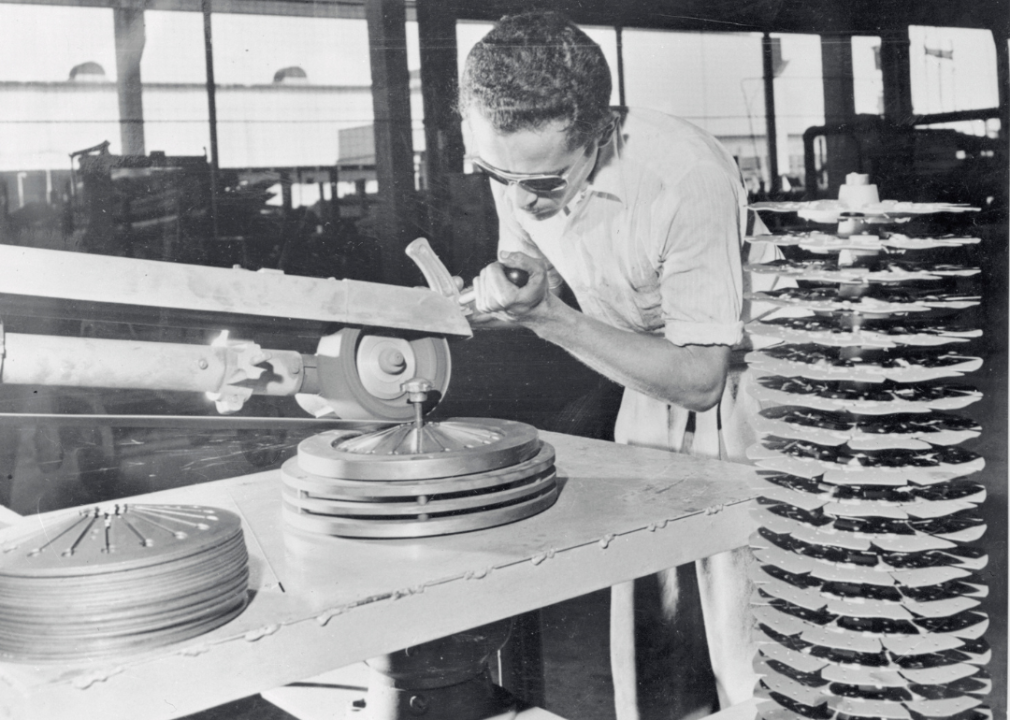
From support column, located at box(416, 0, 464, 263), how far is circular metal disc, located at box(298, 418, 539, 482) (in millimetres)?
859

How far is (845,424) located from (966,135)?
988 millimetres

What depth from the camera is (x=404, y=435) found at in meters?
1.53

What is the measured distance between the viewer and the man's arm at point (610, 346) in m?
1.62

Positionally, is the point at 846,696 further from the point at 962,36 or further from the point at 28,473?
the point at 28,473

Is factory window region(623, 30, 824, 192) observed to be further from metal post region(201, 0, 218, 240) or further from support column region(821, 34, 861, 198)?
metal post region(201, 0, 218, 240)

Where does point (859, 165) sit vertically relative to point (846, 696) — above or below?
above

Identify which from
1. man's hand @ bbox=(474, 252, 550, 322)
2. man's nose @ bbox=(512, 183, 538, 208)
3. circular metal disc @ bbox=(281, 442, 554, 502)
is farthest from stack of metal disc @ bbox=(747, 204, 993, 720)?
man's nose @ bbox=(512, 183, 538, 208)

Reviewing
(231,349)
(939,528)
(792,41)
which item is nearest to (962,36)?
(792,41)

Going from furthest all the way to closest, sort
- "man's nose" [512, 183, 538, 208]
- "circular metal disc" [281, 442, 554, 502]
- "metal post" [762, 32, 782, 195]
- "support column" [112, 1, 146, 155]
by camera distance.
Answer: "man's nose" [512, 183, 538, 208] < "support column" [112, 1, 146, 155] < "metal post" [762, 32, 782, 195] < "circular metal disc" [281, 442, 554, 502]

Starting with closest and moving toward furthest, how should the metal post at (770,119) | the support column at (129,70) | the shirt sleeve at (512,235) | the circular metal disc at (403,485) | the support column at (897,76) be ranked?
1. the circular metal disc at (403,485)
2. the support column at (897,76)
3. the metal post at (770,119)
4. the support column at (129,70)
5. the shirt sleeve at (512,235)

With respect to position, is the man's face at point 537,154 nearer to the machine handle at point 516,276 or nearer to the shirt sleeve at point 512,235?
the shirt sleeve at point 512,235

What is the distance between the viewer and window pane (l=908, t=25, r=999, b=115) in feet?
5.64

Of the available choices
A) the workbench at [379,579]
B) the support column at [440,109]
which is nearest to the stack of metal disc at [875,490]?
the workbench at [379,579]

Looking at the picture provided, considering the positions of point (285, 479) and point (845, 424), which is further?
point (285, 479)
